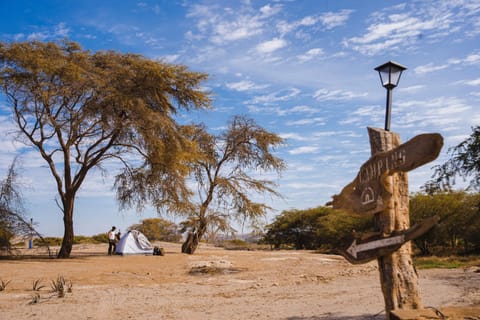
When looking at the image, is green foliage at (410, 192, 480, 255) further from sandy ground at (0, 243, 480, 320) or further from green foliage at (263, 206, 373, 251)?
sandy ground at (0, 243, 480, 320)

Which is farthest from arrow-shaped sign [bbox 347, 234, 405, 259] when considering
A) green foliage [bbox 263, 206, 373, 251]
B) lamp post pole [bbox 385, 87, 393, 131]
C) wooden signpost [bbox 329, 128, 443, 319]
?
green foliage [bbox 263, 206, 373, 251]

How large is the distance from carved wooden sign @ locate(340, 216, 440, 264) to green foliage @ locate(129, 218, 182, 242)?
39.1 meters

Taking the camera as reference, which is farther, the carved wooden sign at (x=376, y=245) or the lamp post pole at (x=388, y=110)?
the lamp post pole at (x=388, y=110)

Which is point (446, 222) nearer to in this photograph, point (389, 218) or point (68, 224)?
point (68, 224)

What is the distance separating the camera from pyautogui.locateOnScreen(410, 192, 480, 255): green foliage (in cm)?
2300

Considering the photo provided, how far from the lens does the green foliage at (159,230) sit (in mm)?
44938

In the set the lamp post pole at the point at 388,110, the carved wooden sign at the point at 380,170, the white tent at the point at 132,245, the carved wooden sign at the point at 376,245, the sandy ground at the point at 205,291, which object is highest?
the lamp post pole at the point at 388,110

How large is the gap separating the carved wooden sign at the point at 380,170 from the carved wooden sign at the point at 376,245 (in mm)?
415

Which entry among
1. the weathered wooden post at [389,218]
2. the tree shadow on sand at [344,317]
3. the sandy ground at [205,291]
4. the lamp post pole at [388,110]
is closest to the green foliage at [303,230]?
the sandy ground at [205,291]

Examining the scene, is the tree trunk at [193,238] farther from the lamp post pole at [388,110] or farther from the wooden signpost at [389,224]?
the wooden signpost at [389,224]

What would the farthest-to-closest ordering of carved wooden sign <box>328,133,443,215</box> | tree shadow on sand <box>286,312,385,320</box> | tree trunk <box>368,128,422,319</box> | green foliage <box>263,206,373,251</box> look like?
green foliage <box>263,206,373,251</box> < tree shadow on sand <box>286,312,385,320</box> < tree trunk <box>368,128,422,319</box> < carved wooden sign <box>328,133,443,215</box>

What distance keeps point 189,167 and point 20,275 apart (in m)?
9.03

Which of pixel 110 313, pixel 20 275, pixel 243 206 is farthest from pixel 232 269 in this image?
pixel 110 313

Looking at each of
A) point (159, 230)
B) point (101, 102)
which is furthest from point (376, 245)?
point (159, 230)
